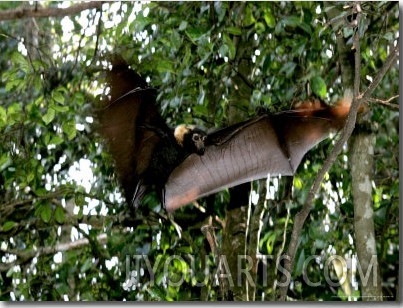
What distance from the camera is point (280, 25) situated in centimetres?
179

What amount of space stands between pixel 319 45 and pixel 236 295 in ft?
2.15

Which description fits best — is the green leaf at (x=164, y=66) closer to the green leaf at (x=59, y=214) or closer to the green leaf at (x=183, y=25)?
the green leaf at (x=183, y=25)

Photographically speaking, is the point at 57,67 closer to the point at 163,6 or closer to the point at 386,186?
the point at 163,6

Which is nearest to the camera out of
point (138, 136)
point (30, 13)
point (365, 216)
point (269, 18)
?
point (30, 13)

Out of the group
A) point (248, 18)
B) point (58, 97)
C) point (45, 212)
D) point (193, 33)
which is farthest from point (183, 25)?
point (45, 212)

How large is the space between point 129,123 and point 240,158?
29cm

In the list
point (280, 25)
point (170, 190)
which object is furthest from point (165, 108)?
point (280, 25)

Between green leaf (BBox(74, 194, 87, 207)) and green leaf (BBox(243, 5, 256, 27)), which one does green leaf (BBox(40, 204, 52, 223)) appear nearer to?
green leaf (BBox(74, 194, 87, 207))

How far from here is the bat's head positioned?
1755 mm

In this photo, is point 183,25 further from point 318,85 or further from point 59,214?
point 59,214

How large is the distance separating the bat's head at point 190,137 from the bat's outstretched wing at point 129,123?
1.8 inches

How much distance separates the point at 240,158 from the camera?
5.83 ft

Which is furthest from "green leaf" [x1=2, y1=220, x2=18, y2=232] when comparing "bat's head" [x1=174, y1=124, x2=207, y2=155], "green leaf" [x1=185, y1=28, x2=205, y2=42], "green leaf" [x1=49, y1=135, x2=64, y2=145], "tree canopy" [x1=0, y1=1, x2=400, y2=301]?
"green leaf" [x1=185, y1=28, x2=205, y2=42]

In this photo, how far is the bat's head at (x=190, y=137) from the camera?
69.1 inches
